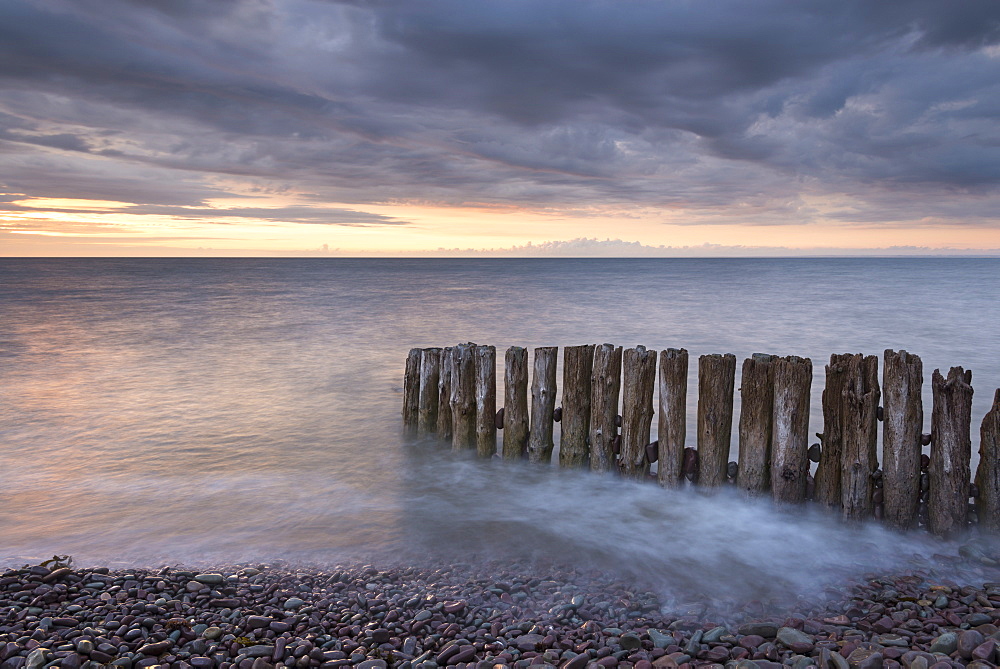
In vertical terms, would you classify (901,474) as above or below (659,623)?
above

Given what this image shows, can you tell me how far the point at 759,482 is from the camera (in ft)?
18.9

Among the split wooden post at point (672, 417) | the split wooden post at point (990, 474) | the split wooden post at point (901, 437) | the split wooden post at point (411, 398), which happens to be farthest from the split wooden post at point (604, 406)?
the split wooden post at point (990, 474)

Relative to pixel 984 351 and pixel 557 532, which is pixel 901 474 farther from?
pixel 984 351

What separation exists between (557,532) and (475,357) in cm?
229

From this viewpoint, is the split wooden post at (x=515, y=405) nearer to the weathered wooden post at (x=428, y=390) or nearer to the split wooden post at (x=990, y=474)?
the weathered wooden post at (x=428, y=390)

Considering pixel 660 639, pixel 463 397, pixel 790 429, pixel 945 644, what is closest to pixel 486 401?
pixel 463 397

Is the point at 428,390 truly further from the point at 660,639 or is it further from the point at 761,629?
the point at 761,629

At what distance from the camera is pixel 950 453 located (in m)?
5.11

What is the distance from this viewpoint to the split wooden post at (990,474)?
5098 mm

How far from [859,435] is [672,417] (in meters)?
1.62

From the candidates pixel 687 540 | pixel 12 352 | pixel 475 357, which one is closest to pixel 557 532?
pixel 687 540

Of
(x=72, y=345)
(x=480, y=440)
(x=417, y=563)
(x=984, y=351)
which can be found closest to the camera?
(x=417, y=563)

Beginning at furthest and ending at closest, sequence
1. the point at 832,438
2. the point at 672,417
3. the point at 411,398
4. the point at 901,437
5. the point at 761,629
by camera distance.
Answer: the point at 411,398, the point at 672,417, the point at 832,438, the point at 901,437, the point at 761,629

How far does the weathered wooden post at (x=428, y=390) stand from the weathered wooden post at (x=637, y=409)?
98.4 inches
